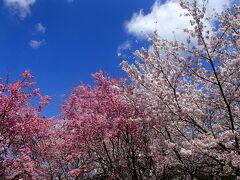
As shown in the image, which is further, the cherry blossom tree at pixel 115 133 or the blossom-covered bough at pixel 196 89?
the cherry blossom tree at pixel 115 133

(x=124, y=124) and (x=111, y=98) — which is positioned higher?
(x=111, y=98)

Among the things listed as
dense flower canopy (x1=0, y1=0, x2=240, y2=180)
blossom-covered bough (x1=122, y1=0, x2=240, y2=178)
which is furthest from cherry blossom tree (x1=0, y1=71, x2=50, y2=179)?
blossom-covered bough (x1=122, y1=0, x2=240, y2=178)

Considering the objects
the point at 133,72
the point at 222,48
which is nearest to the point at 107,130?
the point at 133,72

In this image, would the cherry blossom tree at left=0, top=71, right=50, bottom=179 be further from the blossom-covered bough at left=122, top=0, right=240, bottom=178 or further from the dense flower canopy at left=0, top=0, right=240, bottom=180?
the blossom-covered bough at left=122, top=0, right=240, bottom=178

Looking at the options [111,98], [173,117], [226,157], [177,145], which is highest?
[111,98]

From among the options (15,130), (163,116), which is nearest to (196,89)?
(163,116)

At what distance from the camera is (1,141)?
11.6 metres

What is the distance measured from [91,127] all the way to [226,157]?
6643mm

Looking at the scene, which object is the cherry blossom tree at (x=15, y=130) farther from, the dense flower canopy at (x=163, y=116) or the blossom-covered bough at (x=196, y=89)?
the blossom-covered bough at (x=196, y=89)

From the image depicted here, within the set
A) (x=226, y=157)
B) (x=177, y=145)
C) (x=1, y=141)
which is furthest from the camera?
(x=1, y=141)

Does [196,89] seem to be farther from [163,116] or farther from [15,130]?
[15,130]

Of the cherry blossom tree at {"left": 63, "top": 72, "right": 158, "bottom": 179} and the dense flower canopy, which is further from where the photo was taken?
the cherry blossom tree at {"left": 63, "top": 72, "right": 158, "bottom": 179}

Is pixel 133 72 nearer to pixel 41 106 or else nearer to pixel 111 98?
pixel 111 98

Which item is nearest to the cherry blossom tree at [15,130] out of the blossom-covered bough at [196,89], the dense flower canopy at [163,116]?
the dense flower canopy at [163,116]
